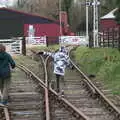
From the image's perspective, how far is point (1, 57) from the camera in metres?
14.0

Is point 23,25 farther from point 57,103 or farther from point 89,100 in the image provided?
point 57,103

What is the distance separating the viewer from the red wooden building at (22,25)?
7915 centimetres

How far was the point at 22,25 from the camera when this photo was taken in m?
81.2

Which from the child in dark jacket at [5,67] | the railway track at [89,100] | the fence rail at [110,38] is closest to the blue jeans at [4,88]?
the child in dark jacket at [5,67]

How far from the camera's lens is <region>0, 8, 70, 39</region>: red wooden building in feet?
260

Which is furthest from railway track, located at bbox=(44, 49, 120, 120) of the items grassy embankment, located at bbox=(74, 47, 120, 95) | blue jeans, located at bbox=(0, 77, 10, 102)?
blue jeans, located at bbox=(0, 77, 10, 102)

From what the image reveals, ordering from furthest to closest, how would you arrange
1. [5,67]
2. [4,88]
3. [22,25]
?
[22,25], [4,88], [5,67]

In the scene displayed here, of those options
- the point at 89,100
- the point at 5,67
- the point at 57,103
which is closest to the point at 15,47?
the point at 89,100

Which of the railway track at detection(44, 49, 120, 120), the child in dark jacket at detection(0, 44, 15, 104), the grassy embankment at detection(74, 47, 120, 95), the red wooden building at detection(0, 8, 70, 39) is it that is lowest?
the railway track at detection(44, 49, 120, 120)

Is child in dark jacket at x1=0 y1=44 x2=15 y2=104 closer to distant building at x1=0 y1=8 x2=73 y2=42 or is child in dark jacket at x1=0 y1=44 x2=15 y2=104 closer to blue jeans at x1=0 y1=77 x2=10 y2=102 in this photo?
blue jeans at x1=0 y1=77 x2=10 y2=102

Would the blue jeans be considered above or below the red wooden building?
below

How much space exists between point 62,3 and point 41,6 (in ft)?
29.8

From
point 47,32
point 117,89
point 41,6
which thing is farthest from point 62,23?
point 117,89

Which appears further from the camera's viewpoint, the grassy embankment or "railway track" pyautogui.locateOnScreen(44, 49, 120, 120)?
the grassy embankment
